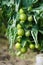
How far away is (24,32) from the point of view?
983mm

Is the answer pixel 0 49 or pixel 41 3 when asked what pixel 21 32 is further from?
pixel 0 49

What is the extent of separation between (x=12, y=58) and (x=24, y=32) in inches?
11.9

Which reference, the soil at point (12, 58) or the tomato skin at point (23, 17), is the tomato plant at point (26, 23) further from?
the soil at point (12, 58)

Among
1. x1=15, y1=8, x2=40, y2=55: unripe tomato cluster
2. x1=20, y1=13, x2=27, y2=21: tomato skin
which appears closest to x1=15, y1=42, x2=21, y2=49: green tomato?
x1=15, y1=8, x2=40, y2=55: unripe tomato cluster

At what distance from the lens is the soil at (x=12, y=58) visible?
1155 mm

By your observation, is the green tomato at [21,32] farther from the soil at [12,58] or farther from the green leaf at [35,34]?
the soil at [12,58]

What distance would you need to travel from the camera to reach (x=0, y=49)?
1312 millimetres

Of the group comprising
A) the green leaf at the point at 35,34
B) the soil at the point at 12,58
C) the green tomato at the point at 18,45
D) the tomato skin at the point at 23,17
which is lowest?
the soil at the point at 12,58

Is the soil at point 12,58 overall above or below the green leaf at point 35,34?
below

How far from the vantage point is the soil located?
3.79 feet

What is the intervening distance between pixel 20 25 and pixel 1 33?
28 centimetres

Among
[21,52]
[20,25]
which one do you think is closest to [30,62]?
[21,52]

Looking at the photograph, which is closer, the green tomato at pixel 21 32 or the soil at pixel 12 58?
the green tomato at pixel 21 32

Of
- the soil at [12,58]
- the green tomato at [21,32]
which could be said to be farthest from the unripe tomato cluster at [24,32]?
the soil at [12,58]
